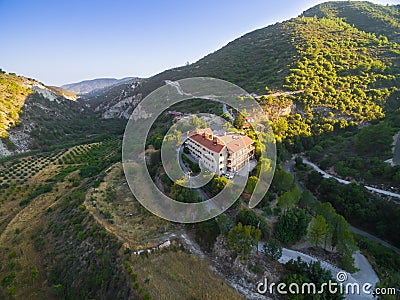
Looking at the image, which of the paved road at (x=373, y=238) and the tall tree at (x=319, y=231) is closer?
the tall tree at (x=319, y=231)

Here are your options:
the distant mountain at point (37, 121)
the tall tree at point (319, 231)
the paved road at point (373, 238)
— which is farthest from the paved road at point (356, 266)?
the distant mountain at point (37, 121)

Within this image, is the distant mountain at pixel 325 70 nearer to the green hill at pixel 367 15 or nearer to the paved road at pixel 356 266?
the green hill at pixel 367 15

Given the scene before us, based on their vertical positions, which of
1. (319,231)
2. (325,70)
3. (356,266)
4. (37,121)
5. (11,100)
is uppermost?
(11,100)

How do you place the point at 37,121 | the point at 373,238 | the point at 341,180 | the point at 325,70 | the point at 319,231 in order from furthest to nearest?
the point at 37,121
the point at 325,70
the point at 341,180
the point at 373,238
the point at 319,231

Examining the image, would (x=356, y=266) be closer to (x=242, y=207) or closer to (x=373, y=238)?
(x=373, y=238)

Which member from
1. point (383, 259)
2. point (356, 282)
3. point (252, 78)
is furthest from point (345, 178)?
point (252, 78)

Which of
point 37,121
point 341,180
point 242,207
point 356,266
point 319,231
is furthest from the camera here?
point 37,121

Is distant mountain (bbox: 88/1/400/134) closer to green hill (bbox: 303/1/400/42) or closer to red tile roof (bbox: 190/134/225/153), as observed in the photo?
green hill (bbox: 303/1/400/42)

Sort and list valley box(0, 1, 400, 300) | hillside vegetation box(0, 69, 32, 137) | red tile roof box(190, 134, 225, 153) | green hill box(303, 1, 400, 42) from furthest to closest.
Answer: green hill box(303, 1, 400, 42)
hillside vegetation box(0, 69, 32, 137)
red tile roof box(190, 134, 225, 153)
valley box(0, 1, 400, 300)

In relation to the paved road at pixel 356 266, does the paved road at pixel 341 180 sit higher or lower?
lower

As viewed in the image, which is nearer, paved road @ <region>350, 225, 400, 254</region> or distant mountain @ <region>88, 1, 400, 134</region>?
paved road @ <region>350, 225, 400, 254</region>

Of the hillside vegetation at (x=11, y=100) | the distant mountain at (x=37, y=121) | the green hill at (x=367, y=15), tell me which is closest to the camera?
the distant mountain at (x=37, y=121)

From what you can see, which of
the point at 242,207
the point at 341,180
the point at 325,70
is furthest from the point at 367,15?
the point at 242,207

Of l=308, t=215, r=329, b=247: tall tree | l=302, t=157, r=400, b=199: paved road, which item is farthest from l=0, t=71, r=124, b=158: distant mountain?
l=308, t=215, r=329, b=247: tall tree
